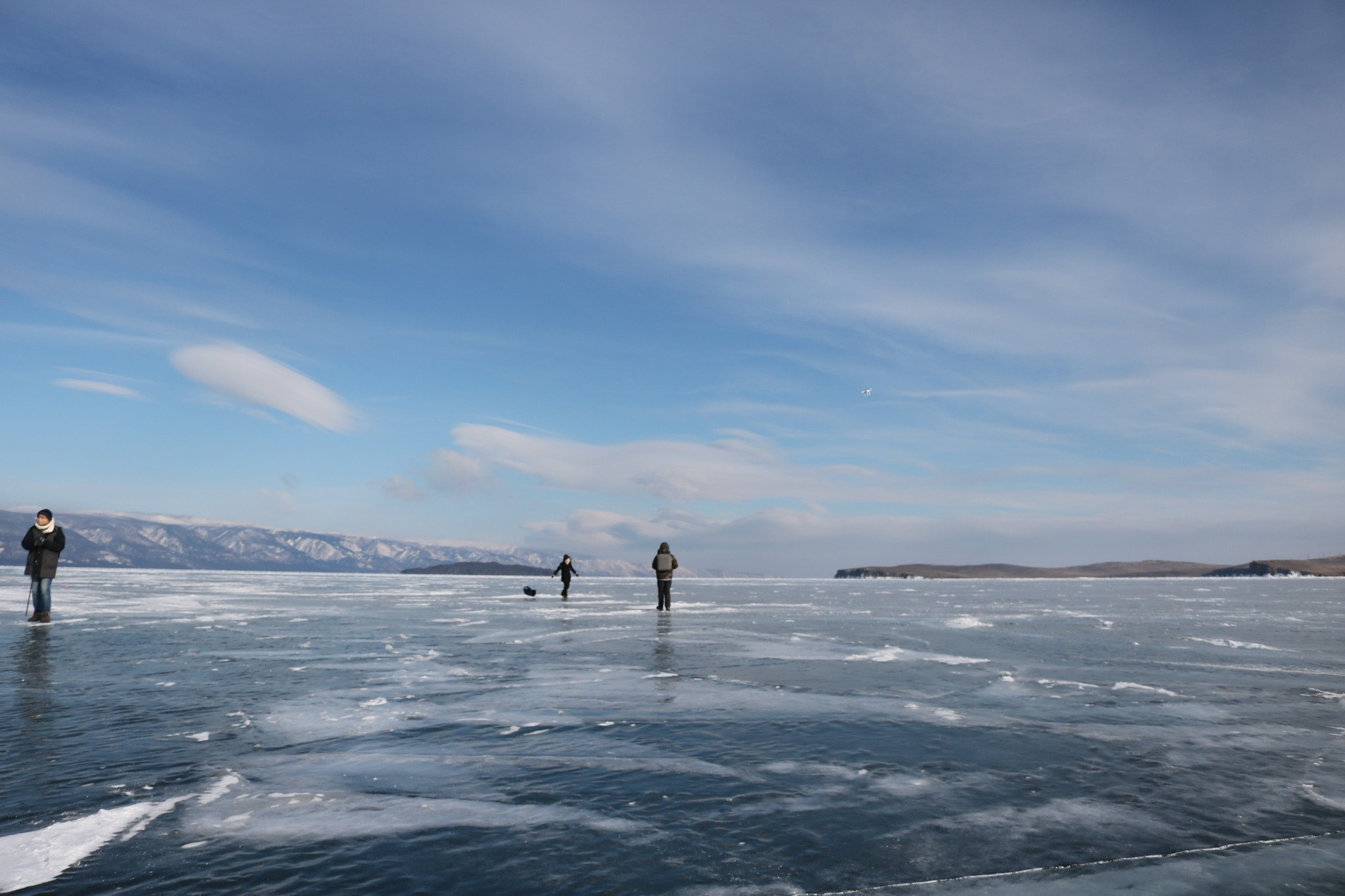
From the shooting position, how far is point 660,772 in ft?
21.0

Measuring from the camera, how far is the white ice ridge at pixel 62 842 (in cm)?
416

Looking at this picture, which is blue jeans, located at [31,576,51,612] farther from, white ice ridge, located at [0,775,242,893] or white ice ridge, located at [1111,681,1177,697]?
white ice ridge, located at [1111,681,1177,697]

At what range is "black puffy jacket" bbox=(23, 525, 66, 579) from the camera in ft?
57.7

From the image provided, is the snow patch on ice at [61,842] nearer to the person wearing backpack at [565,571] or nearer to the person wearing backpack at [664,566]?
the person wearing backpack at [664,566]

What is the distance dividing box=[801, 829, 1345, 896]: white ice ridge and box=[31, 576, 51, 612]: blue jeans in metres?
21.0

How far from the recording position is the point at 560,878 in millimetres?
4180

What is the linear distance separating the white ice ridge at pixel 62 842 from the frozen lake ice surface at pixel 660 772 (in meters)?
0.03

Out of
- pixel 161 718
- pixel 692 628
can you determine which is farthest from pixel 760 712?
pixel 692 628

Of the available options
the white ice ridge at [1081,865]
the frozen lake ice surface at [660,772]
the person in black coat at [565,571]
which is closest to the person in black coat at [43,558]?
the frozen lake ice surface at [660,772]

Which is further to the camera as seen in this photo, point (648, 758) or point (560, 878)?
point (648, 758)

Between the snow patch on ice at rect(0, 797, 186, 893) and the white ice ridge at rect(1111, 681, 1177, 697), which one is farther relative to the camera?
the white ice ridge at rect(1111, 681, 1177, 697)

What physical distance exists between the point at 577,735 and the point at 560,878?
141 inches

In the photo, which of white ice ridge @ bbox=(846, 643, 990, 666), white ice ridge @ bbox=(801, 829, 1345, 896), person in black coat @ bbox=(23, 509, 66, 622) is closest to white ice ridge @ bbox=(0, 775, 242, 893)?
white ice ridge @ bbox=(801, 829, 1345, 896)

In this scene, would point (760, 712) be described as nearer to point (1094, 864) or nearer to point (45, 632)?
point (1094, 864)
